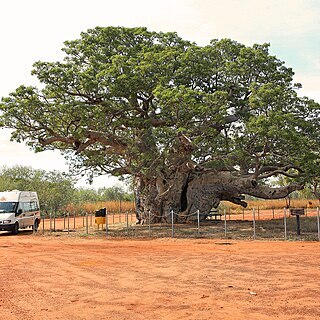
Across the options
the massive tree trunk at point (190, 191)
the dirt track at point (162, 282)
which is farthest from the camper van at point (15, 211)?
the dirt track at point (162, 282)

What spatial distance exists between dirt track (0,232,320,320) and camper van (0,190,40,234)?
7339mm

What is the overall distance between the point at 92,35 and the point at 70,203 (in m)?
30.0

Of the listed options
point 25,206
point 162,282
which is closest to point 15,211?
point 25,206

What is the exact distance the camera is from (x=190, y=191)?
2859cm

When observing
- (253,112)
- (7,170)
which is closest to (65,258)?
(253,112)

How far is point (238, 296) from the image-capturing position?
8.76m

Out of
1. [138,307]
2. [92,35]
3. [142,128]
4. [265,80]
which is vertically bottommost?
[138,307]

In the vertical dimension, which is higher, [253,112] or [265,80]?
[265,80]

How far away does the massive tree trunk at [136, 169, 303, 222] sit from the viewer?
26.9 m

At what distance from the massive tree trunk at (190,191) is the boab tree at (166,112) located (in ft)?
0.33

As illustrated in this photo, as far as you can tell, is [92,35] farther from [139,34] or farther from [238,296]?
[238,296]

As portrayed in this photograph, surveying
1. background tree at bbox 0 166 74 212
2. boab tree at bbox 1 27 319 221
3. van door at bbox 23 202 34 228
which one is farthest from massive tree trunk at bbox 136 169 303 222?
background tree at bbox 0 166 74 212

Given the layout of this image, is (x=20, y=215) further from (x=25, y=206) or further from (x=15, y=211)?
(x=25, y=206)

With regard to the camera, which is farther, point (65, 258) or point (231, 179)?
point (231, 179)
